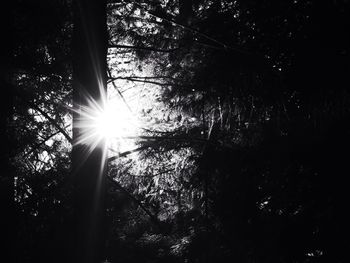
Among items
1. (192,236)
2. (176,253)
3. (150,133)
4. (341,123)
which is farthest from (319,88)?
(176,253)

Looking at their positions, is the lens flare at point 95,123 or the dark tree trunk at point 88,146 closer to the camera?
the dark tree trunk at point 88,146

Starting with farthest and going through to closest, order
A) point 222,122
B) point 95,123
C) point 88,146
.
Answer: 1. point 222,122
2. point 95,123
3. point 88,146

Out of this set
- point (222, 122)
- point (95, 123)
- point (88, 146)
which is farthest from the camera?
point (222, 122)

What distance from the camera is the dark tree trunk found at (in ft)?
12.8

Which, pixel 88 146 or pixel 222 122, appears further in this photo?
pixel 222 122

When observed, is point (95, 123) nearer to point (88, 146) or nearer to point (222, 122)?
point (88, 146)

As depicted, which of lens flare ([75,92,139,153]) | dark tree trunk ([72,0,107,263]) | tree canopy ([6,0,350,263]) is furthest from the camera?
lens flare ([75,92,139,153])

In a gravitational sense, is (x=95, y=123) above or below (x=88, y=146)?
above

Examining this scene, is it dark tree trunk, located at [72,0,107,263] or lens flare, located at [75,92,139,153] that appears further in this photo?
lens flare, located at [75,92,139,153]

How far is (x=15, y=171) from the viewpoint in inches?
216

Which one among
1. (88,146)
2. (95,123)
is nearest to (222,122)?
(95,123)

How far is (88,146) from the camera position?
161 inches

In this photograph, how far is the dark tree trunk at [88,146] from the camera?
12.8 ft

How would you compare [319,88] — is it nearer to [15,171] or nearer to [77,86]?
[77,86]
